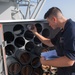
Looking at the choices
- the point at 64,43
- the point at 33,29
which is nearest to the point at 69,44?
the point at 64,43

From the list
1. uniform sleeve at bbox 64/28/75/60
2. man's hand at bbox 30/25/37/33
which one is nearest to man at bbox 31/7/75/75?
uniform sleeve at bbox 64/28/75/60

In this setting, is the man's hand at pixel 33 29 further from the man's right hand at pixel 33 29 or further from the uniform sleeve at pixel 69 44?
the uniform sleeve at pixel 69 44

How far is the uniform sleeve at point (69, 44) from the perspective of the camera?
305 cm

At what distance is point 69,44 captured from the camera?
306cm

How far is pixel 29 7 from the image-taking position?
11.5m

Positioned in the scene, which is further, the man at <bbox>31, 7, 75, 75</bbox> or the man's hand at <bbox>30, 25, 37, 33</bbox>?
the man's hand at <bbox>30, 25, 37, 33</bbox>

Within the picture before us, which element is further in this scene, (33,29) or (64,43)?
(33,29)

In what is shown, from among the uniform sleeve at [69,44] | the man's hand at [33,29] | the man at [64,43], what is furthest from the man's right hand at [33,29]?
the uniform sleeve at [69,44]

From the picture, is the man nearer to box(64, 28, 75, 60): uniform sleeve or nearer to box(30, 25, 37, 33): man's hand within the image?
box(64, 28, 75, 60): uniform sleeve

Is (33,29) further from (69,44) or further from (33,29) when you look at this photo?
(69,44)

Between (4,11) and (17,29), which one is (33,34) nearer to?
(17,29)

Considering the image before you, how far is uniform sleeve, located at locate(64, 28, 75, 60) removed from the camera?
305 centimetres

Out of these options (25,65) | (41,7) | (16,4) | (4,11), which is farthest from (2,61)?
(41,7)

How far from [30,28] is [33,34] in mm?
217
